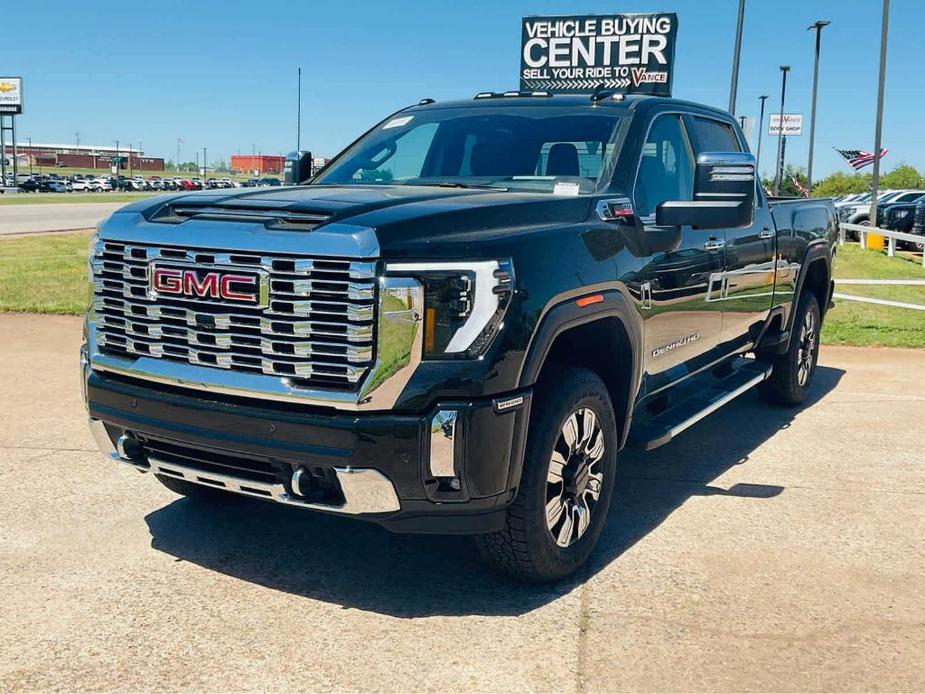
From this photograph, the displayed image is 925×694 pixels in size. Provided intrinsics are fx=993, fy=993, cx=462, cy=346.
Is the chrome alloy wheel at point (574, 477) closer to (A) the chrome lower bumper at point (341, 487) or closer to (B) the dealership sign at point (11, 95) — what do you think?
(A) the chrome lower bumper at point (341, 487)

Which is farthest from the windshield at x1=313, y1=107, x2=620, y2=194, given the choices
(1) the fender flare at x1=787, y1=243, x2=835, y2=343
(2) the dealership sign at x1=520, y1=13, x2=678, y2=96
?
(2) the dealership sign at x1=520, y1=13, x2=678, y2=96

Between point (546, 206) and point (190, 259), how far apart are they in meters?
1.37

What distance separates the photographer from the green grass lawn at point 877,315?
10.4 m

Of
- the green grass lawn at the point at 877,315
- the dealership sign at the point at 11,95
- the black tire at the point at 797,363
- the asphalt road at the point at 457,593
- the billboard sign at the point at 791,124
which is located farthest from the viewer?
the dealership sign at the point at 11,95

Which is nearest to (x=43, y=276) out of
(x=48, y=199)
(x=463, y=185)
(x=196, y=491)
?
(x=196, y=491)

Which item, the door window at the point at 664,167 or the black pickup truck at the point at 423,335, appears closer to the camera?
the black pickup truck at the point at 423,335

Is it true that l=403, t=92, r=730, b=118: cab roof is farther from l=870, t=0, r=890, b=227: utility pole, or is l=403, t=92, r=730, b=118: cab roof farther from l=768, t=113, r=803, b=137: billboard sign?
l=768, t=113, r=803, b=137: billboard sign

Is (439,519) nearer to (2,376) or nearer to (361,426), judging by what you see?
(361,426)

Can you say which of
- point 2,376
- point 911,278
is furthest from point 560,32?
point 2,376

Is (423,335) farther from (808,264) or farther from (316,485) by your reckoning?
(808,264)

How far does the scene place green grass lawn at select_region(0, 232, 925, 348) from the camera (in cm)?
1079

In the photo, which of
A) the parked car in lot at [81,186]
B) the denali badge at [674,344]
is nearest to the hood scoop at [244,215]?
the denali badge at [674,344]

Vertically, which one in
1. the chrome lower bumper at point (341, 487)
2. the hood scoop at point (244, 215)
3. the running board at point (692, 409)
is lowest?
the running board at point (692, 409)

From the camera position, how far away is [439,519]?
3.45m
